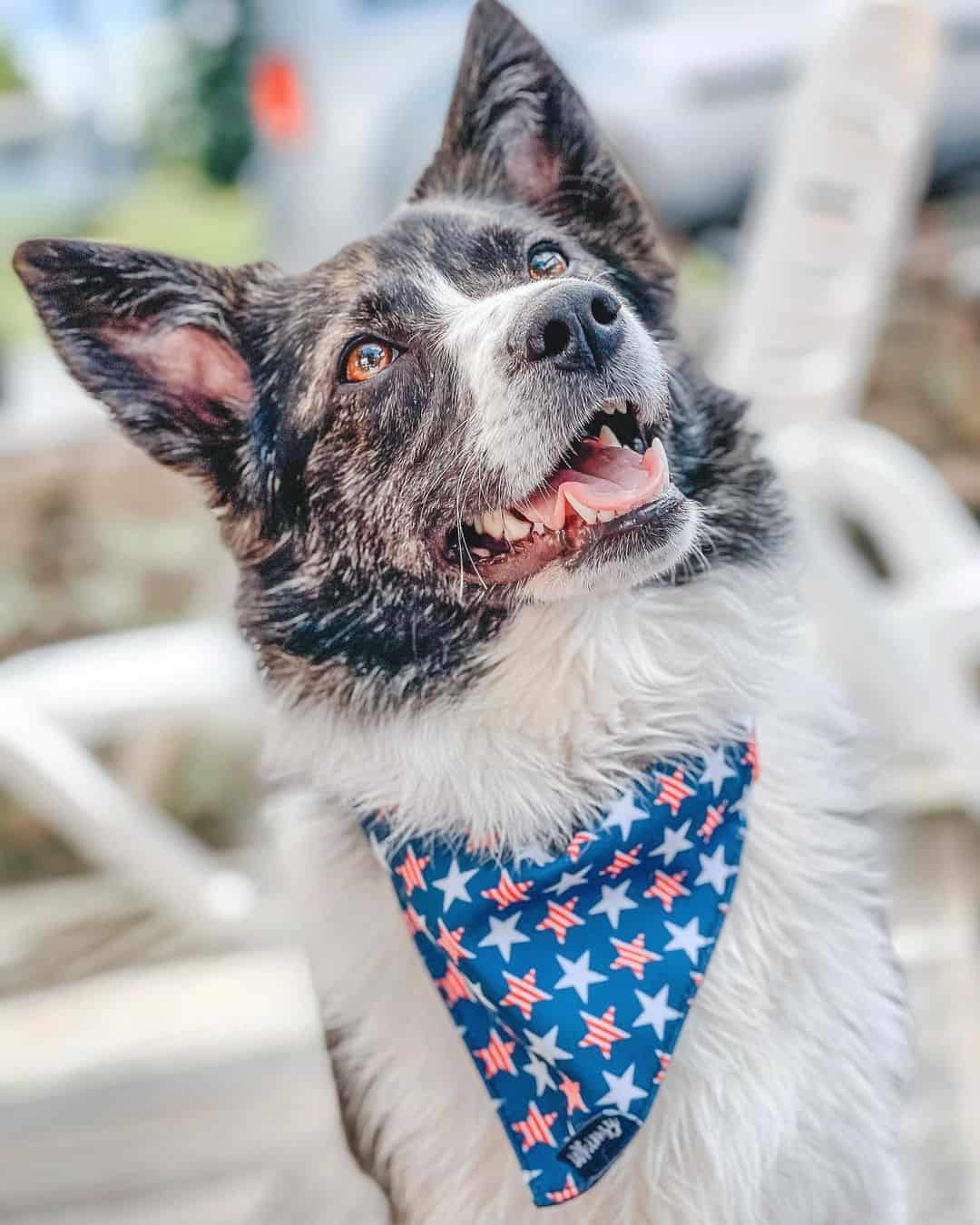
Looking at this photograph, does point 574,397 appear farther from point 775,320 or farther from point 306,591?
point 775,320

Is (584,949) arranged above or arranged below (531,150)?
below

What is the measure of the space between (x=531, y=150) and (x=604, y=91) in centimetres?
213

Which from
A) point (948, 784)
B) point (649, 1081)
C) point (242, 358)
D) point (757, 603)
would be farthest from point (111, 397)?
point (948, 784)

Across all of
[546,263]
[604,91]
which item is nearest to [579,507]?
[546,263]

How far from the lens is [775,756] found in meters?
1.14

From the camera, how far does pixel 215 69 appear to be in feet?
9.71

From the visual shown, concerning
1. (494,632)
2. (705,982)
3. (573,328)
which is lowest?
(705,982)

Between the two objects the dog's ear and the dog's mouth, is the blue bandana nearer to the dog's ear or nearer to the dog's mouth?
the dog's mouth

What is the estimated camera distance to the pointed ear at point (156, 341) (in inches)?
35.6

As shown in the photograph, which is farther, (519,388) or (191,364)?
(191,364)

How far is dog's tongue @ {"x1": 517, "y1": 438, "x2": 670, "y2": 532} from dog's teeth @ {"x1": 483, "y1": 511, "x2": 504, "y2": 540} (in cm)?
2

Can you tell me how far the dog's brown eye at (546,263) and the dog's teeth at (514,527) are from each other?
0.21 metres

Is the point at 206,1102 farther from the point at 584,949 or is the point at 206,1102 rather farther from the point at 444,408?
the point at 444,408

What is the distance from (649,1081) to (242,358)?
0.67 m
